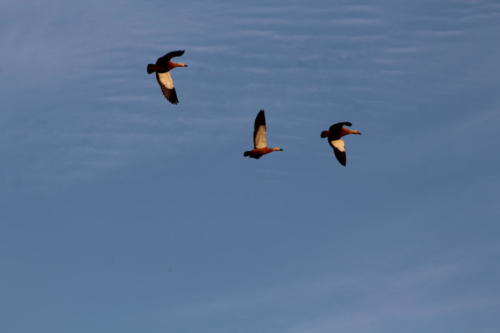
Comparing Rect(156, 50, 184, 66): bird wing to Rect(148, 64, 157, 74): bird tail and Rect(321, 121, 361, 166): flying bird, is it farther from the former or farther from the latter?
Rect(321, 121, 361, 166): flying bird

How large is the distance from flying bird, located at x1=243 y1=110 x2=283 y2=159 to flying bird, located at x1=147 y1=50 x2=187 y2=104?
7306mm

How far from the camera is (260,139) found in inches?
3137

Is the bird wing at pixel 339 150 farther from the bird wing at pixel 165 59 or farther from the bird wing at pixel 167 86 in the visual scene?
the bird wing at pixel 165 59

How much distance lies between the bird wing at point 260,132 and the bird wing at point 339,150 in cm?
814

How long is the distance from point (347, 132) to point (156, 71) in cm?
1811

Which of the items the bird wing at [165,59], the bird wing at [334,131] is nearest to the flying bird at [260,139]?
the bird wing at [334,131]

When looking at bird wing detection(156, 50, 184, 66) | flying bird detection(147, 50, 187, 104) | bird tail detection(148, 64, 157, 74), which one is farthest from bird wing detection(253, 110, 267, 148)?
bird tail detection(148, 64, 157, 74)

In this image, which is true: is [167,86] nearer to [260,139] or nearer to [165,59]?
[165,59]

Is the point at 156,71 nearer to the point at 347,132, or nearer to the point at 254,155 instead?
the point at 254,155

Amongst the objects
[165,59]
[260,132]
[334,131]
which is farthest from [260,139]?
[165,59]

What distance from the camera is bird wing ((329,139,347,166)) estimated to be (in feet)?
278

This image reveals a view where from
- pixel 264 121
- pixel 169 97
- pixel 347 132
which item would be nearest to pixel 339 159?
pixel 347 132

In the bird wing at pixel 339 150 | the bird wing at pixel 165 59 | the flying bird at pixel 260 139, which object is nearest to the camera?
the flying bird at pixel 260 139

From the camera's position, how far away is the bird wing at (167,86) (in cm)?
8075
